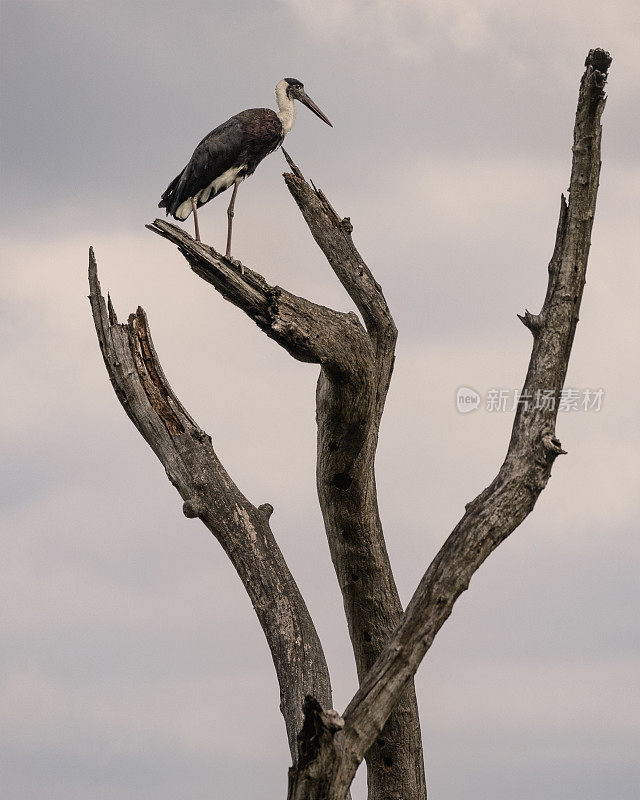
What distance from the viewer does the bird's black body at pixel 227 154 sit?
386 inches

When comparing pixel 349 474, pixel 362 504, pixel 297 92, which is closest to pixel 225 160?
pixel 297 92

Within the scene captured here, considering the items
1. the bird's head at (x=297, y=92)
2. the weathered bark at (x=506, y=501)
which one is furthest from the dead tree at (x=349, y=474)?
the bird's head at (x=297, y=92)

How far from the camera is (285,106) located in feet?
35.1

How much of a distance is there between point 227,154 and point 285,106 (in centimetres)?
124

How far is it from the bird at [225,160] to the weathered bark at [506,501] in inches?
130

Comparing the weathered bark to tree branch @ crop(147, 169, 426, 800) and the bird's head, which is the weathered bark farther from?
the bird's head

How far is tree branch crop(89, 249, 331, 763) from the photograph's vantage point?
7.56m

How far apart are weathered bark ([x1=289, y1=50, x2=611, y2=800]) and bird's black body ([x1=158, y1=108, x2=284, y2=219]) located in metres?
3.30

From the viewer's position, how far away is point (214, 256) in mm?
7137

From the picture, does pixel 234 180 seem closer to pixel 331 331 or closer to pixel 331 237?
pixel 331 237

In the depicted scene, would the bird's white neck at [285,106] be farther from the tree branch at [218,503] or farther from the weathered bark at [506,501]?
the weathered bark at [506,501]

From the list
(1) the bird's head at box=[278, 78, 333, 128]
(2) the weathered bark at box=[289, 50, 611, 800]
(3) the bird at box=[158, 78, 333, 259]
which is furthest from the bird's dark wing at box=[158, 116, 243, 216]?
(2) the weathered bark at box=[289, 50, 611, 800]

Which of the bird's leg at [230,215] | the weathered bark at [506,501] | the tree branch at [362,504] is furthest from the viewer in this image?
the bird's leg at [230,215]

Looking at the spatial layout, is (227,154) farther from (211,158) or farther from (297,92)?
(297,92)
